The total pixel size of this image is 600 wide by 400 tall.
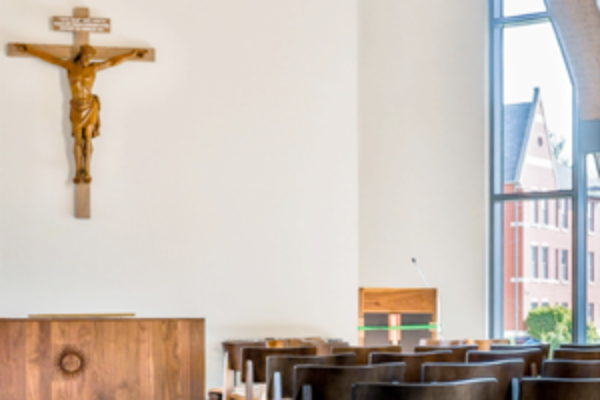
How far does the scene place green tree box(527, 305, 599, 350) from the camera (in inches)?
328

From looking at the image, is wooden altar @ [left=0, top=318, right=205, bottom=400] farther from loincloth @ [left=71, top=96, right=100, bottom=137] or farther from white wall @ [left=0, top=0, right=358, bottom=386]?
loincloth @ [left=71, top=96, right=100, bottom=137]

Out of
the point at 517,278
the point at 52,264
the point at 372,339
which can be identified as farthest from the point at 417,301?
the point at 52,264

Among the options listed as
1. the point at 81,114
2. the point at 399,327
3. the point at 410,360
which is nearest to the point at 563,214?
the point at 399,327

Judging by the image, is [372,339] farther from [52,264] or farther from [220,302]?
[52,264]

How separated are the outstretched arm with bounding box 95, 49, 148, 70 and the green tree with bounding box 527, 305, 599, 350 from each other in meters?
4.91

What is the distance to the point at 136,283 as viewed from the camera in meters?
6.43

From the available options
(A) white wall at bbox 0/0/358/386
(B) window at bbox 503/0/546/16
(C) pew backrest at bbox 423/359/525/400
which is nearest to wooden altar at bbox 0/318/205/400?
(C) pew backrest at bbox 423/359/525/400

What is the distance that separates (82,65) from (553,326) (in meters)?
5.35

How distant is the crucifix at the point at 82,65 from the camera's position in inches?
247

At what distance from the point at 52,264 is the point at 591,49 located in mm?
5478

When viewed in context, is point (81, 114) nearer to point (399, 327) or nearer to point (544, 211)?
point (399, 327)

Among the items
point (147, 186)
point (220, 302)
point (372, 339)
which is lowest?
point (372, 339)

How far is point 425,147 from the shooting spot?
869 cm

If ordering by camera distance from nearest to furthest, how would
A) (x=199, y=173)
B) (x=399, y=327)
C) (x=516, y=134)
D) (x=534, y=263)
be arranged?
(x=199, y=173) < (x=399, y=327) < (x=534, y=263) < (x=516, y=134)
